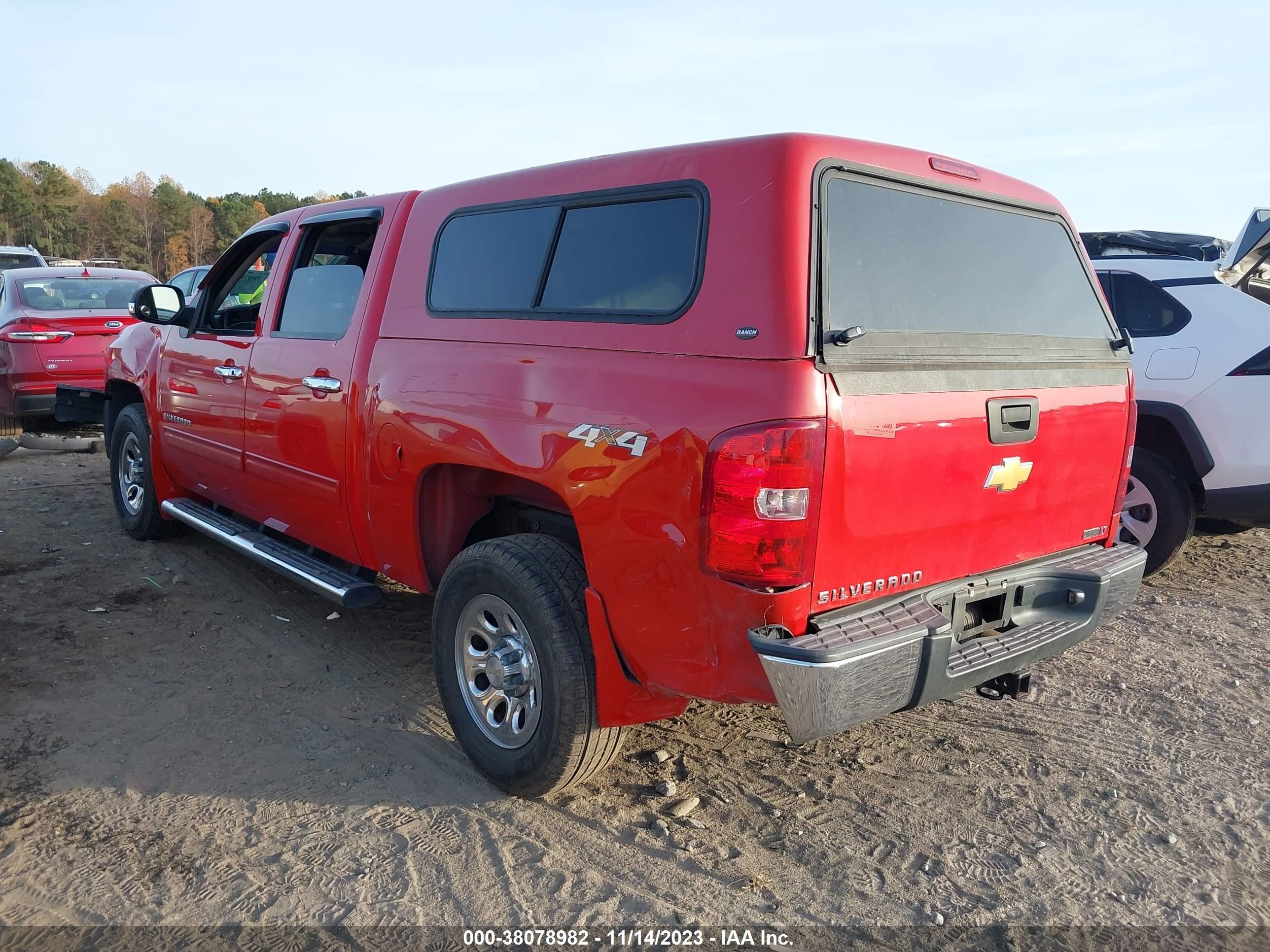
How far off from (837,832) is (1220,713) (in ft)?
6.47

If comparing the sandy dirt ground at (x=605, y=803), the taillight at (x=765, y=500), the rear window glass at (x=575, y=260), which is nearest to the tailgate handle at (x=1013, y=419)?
the taillight at (x=765, y=500)

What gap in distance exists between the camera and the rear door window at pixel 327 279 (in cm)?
393

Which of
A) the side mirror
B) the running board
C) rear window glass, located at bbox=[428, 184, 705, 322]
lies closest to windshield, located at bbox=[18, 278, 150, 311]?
the side mirror

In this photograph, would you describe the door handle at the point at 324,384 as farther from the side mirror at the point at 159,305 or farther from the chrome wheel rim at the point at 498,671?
the side mirror at the point at 159,305

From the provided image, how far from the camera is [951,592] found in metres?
2.76

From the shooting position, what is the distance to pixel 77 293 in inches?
376

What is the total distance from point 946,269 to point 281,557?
3.10m

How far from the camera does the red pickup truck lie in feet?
7.91

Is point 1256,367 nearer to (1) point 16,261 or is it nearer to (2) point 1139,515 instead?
(2) point 1139,515

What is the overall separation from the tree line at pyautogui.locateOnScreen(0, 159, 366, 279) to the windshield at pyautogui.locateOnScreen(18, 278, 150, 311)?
1864 inches

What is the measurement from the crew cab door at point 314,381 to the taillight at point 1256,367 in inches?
168

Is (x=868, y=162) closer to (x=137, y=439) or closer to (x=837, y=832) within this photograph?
(x=837, y=832)

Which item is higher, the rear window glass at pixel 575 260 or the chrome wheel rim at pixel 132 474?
the rear window glass at pixel 575 260

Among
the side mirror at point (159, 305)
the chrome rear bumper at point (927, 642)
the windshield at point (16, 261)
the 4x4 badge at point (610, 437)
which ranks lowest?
the chrome rear bumper at point (927, 642)
